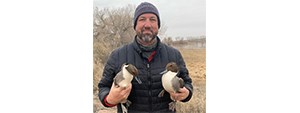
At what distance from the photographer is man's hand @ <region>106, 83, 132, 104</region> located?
7.72ft

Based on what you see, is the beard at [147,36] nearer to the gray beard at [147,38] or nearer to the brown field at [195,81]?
the gray beard at [147,38]

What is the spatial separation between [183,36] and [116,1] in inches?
15.1

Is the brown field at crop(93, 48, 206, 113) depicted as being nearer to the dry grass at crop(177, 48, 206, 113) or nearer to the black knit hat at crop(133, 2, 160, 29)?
the dry grass at crop(177, 48, 206, 113)

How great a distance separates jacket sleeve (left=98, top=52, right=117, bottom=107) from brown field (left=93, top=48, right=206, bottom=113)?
0.05 meters

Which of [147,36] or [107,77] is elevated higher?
[147,36]

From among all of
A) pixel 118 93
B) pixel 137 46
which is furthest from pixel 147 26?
pixel 118 93

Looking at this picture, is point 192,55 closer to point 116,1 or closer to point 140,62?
point 140,62

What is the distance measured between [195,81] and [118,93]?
407 millimetres

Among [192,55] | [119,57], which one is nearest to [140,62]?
[119,57]

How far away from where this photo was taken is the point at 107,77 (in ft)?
7.95

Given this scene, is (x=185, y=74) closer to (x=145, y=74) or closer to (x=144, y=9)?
(x=145, y=74)

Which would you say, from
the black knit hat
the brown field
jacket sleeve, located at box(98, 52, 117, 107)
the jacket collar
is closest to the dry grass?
the brown field

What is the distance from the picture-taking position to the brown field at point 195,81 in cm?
246

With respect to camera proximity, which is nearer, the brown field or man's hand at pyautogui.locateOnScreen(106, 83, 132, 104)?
man's hand at pyautogui.locateOnScreen(106, 83, 132, 104)
